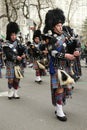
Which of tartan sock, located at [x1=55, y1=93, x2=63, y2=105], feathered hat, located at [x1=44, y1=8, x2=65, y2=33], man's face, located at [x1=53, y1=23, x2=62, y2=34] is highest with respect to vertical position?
feathered hat, located at [x1=44, y1=8, x2=65, y2=33]

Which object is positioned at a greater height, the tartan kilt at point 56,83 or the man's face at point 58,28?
the man's face at point 58,28

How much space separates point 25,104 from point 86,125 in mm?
2258

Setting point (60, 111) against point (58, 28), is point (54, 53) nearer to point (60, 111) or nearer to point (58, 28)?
point (58, 28)

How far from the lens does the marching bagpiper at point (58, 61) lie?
6625mm

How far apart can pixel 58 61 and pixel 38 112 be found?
1.21 metres

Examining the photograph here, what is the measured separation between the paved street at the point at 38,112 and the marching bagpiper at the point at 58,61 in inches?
11.9

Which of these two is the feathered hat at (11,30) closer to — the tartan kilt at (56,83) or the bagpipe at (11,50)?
the bagpipe at (11,50)

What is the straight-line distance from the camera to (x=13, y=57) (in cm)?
881

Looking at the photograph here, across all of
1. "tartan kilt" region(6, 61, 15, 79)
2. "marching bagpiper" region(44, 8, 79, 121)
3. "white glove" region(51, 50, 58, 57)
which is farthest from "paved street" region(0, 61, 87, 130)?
"white glove" region(51, 50, 58, 57)

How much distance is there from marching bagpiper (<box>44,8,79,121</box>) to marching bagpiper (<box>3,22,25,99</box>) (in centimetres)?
205

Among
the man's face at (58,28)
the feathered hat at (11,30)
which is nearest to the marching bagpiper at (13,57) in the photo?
the feathered hat at (11,30)

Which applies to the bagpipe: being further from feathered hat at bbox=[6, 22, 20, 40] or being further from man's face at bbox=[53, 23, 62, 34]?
man's face at bbox=[53, 23, 62, 34]

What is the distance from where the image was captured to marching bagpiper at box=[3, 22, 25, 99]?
879cm

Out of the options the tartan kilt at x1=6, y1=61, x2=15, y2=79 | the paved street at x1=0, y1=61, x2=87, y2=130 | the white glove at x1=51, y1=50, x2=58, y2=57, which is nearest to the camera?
the paved street at x1=0, y1=61, x2=87, y2=130
